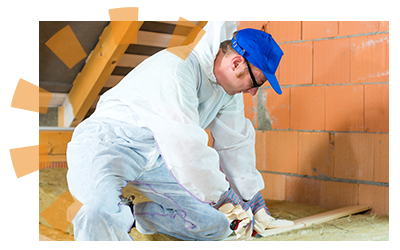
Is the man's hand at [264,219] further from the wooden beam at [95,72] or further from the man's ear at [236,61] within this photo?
the wooden beam at [95,72]

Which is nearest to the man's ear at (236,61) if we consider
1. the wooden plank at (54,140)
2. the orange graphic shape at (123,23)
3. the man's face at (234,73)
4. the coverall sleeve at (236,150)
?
the man's face at (234,73)

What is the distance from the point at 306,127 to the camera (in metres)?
2.53

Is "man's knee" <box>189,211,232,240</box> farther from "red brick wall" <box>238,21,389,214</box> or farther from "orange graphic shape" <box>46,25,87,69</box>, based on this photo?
"orange graphic shape" <box>46,25,87,69</box>

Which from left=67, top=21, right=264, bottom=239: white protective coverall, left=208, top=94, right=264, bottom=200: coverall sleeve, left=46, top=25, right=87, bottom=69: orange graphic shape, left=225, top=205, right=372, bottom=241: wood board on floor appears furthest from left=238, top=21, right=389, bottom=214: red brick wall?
left=46, top=25, right=87, bottom=69: orange graphic shape

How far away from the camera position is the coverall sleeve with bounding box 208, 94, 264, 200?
2.01 metres

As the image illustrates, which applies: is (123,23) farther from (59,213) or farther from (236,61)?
(59,213)

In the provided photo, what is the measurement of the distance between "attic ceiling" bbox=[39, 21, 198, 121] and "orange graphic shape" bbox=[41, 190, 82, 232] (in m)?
1.20

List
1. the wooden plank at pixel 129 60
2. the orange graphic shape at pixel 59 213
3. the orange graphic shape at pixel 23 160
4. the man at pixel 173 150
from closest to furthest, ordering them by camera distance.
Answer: the man at pixel 173 150
the orange graphic shape at pixel 23 160
the orange graphic shape at pixel 59 213
the wooden plank at pixel 129 60

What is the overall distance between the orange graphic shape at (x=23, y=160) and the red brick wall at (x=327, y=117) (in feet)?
5.12

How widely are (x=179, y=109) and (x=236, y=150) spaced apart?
634 millimetres

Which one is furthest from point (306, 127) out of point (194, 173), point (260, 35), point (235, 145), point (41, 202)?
point (41, 202)

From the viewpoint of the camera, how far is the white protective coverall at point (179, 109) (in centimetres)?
150

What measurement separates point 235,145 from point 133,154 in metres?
0.64

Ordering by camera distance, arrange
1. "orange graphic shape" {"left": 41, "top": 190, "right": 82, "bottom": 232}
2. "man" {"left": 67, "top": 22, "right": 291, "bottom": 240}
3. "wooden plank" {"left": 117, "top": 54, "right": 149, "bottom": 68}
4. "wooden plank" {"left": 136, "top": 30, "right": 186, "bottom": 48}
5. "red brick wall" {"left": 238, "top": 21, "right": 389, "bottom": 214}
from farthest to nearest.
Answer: "wooden plank" {"left": 117, "top": 54, "right": 149, "bottom": 68} < "wooden plank" {"left": 136, "top": 30, "right": 186, "bottom": 48} < "red brick wall" {"left": 238, "top": 21, "right": 389, "bottom": 214} < "orange graphic shape" {"left": 41, "top": 190, "right": 82, "bottom": 232} < "man" {"left": 67, "top": 22, "right": 291, "bottom": 240}
